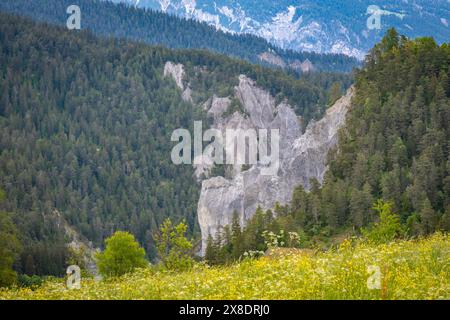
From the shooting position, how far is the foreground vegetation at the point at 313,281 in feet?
60.6

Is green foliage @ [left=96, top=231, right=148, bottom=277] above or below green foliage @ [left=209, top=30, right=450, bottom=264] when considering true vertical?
below

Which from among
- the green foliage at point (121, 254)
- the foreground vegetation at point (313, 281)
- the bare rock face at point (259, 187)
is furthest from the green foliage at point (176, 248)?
the bare rock face at point (259, 187)

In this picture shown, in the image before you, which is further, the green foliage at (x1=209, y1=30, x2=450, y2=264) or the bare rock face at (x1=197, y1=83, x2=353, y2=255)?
the bare rock face at (x1=197, y1=83, x2=353, y2=255)

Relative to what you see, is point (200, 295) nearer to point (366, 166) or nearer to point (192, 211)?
point (366, 166)

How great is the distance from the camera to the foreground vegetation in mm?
18469

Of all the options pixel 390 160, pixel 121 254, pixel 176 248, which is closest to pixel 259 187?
pixel 390 160

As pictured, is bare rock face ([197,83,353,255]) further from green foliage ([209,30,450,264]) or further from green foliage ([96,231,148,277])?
green foliage ([96,231,148,277])

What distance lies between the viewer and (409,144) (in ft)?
224

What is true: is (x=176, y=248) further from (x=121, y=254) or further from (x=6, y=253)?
(x=6, y=253)

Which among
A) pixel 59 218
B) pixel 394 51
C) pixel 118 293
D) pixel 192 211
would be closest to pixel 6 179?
pixel 59 218

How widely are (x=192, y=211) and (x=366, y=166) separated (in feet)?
418

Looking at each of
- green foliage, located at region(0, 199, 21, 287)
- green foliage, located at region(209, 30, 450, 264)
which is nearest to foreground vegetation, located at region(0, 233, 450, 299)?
green foliage, located at region(209, 30, 450, 264)

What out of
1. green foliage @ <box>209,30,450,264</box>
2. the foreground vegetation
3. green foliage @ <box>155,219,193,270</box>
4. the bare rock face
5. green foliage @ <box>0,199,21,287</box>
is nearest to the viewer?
the foreground vegetation

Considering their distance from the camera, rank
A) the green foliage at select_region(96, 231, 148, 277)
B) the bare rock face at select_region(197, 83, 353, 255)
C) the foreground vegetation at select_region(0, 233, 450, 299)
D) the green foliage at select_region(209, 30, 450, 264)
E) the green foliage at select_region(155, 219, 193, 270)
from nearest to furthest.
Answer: the foreground vegetation at select_region(0, 233, 450, 299) → the green foliage at select_region(155, 219, 193, 270) → the green foliage at select_region(209, 30, 450, 264) → the green foliage at select_region(96, 231, 148, 277) → the bare rock face at select_region(197, 83, 353, 255)
